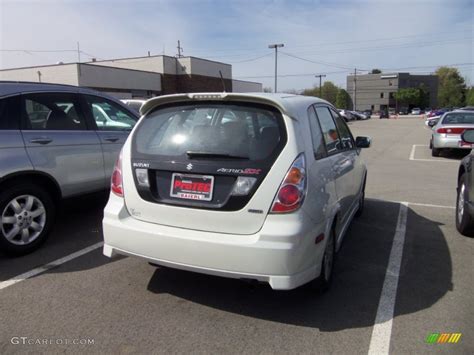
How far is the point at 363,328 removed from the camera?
302cm

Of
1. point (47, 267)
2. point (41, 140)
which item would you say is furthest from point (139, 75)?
point (47, 267)

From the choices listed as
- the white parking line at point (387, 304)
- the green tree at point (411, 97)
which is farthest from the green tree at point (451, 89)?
the white parking line at point (387, 304)

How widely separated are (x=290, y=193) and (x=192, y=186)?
0.73m

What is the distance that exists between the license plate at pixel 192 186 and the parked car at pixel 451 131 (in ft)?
38.3

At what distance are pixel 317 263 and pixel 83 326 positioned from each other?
69.9 inches

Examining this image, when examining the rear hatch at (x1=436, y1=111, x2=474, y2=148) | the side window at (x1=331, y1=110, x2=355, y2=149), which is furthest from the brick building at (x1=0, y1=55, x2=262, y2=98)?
the side window at (x1=331, y1=110, x2=355, y2=149)

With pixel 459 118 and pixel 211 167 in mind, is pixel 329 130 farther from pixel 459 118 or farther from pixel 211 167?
pixel 459 118

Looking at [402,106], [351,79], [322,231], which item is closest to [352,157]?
[322,231]

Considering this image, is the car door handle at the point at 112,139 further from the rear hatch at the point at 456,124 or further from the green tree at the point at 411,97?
the green tree at the point at 411,97

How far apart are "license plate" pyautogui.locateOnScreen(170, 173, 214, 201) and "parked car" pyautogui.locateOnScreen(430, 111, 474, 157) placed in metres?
11.7

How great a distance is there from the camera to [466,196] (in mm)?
4820

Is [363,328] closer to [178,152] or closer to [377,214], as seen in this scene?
[178,152]

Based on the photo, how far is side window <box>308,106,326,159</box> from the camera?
3283mm

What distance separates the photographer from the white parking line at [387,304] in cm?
282
